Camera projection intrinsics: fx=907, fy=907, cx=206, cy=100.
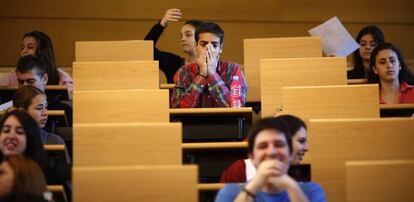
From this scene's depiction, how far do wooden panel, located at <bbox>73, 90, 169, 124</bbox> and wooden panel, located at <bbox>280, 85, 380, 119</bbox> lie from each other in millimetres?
258

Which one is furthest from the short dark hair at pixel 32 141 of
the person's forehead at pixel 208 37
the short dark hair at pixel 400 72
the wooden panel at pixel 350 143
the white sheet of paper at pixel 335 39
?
the white sheet of paper at pixel 335 39

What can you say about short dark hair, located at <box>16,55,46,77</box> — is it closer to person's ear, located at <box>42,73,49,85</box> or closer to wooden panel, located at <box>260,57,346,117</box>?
person's ear, located at <box>42,73,49,85</box>

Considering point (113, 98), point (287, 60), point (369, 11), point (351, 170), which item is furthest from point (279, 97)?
point (369, 11)

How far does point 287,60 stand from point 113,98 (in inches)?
16.5

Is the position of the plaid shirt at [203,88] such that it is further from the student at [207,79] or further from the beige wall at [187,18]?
the beige wall at [187,18]

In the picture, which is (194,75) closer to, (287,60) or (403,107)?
(287,60)

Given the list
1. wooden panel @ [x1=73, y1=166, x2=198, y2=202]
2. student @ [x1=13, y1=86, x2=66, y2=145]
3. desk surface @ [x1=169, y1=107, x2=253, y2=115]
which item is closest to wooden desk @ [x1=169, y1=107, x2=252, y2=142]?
desk surface @ [x1=169, y1=107, x2=253, y2=115]

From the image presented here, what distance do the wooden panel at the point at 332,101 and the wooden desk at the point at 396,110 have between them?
163mm

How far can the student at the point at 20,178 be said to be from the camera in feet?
4.50

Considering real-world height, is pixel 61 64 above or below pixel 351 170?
above

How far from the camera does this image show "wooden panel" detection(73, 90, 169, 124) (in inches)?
72.3

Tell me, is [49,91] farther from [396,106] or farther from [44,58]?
[396,106]

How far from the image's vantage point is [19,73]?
2.10 metres

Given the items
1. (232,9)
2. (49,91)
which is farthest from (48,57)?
(232,9)
